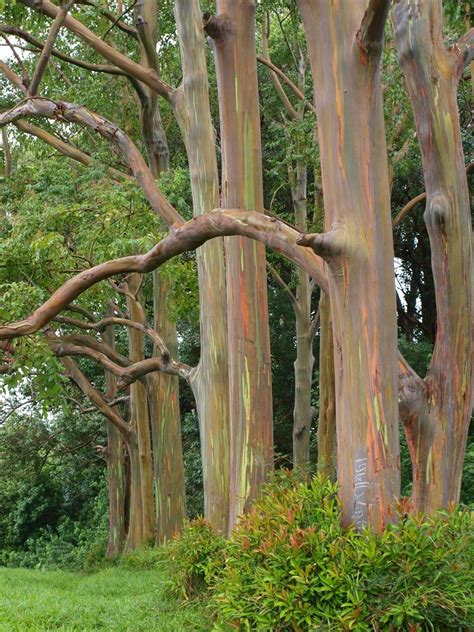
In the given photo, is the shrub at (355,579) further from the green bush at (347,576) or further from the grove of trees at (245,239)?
the grove of trees at (245,239)

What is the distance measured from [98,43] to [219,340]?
4.36 m

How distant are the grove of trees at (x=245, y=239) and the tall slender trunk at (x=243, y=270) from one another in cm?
2

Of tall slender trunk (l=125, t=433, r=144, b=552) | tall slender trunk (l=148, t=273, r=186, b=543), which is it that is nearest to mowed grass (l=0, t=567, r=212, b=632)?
tall slender trunk (l=148, t=273, r=186, b=543)

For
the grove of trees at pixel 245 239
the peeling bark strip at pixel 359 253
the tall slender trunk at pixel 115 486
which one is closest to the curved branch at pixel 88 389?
the grove of trees at pixel 245 239

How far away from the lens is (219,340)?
11.4 m

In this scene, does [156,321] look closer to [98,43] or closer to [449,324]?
[98,43]

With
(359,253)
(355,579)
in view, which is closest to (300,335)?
(359,253)

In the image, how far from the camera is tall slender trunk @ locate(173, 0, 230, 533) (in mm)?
11047

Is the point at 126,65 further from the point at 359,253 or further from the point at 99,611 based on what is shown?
the point at 99,611

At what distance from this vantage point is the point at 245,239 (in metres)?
9.62

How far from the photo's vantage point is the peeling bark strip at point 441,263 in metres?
7.36

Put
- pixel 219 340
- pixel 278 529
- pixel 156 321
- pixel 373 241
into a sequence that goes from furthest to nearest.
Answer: pixel 156 321 → pixel 219 340 → pixel 373 241 → pixel 278 529

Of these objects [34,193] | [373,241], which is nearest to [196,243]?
[373,241]

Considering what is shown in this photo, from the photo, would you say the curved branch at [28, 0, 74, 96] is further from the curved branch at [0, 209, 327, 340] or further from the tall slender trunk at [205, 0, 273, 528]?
the curved branch at [0, 209, 327, 340]
